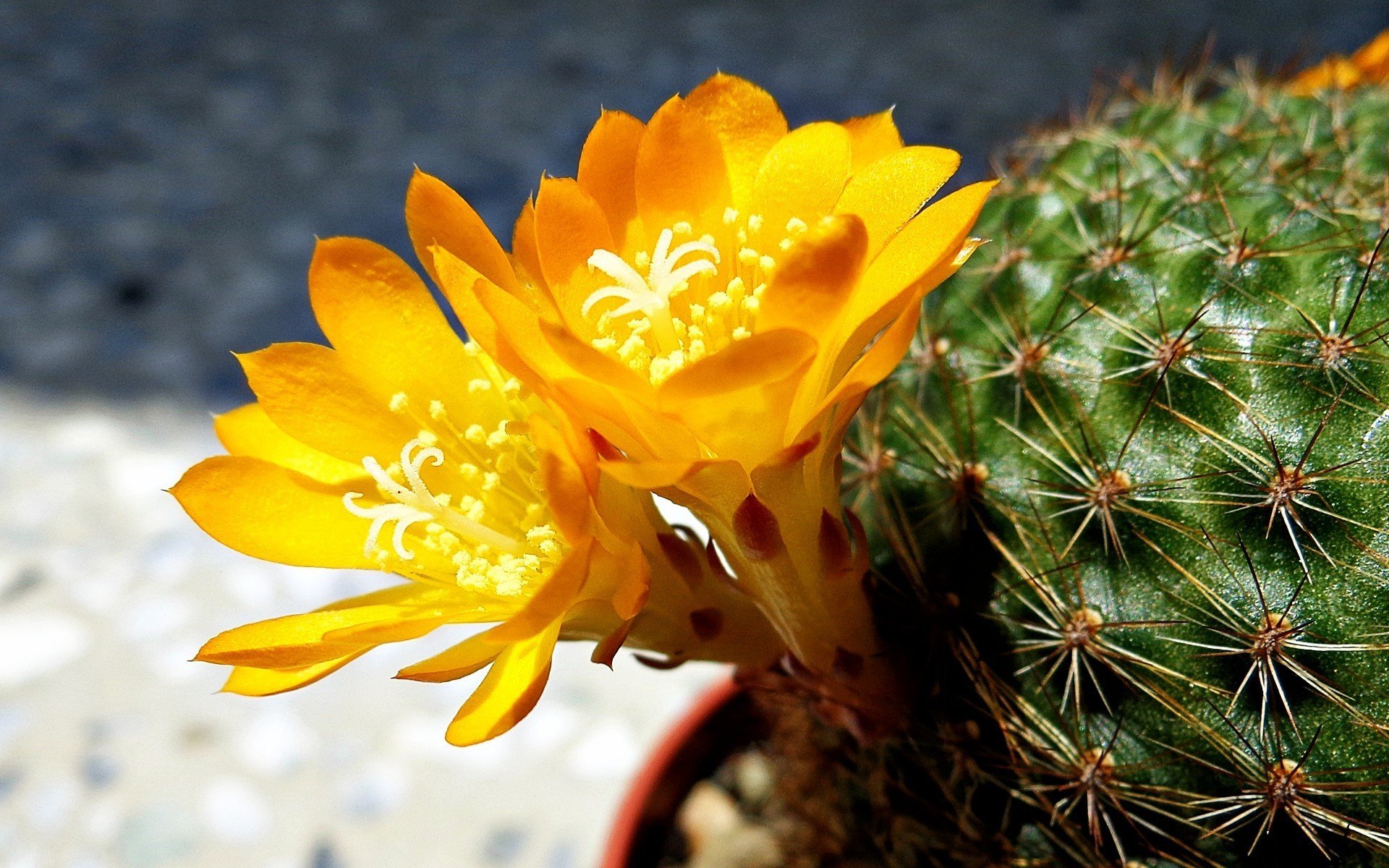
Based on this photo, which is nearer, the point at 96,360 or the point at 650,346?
the point at 650,346

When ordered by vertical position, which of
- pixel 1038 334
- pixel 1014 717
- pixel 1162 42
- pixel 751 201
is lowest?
pixel 1162 42

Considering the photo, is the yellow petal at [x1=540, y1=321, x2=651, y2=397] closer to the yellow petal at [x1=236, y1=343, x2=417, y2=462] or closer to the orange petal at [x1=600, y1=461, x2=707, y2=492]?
the orange petal at [x1=600, y1=461, x2=707, y2=492]

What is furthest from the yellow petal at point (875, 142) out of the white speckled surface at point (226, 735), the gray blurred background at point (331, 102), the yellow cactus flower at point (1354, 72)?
the gray blurred background at point (331, 102)

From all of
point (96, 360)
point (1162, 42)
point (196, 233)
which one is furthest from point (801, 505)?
point (1162, 42)

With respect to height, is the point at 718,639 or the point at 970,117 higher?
the point at 718,639

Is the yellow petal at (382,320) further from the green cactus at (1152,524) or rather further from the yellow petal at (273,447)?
the green cactus at (1152,524)

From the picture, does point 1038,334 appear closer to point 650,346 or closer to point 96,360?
point 650,346
